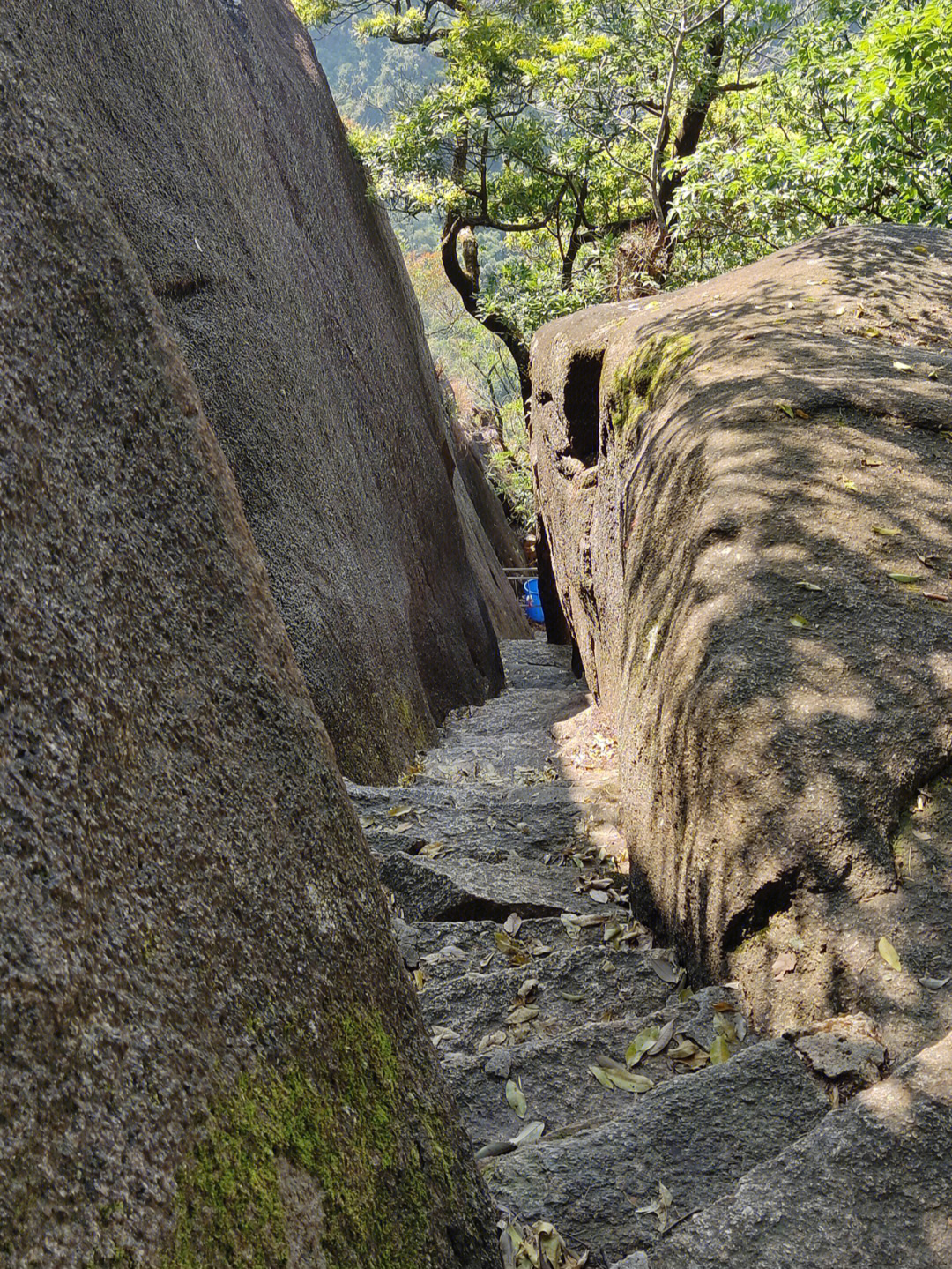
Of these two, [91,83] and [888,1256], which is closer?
[888,1256]

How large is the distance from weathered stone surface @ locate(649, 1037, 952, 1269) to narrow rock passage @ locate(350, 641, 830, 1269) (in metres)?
0.21

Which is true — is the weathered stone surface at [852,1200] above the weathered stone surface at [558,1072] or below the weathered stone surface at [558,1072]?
above

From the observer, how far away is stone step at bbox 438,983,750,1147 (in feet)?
7.92

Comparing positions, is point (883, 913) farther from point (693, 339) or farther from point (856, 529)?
point (693, 339)

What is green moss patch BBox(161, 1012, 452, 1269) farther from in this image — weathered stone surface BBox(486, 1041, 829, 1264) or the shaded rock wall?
the shaded rock wall

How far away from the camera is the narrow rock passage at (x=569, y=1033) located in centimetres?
197

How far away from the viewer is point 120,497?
1527 millimetres

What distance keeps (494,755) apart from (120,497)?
556 cm

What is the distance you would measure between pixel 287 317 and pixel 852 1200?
18.3 ft

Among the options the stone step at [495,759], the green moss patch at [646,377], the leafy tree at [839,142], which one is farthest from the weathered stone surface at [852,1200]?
the leafy tree at [839,142]

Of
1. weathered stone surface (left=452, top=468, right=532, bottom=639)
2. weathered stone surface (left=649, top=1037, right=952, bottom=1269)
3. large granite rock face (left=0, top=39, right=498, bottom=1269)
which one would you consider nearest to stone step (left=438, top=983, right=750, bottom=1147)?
weathered stone surface (left=649, top=1037, right=952, bottom=1269)

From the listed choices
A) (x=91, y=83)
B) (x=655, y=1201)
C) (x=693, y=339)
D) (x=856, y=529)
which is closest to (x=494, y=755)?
(x=693, y=339)

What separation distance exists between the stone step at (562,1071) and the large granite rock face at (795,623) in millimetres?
219

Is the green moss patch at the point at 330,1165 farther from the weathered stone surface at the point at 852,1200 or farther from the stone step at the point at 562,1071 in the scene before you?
the stone step at the point at 562,1071
